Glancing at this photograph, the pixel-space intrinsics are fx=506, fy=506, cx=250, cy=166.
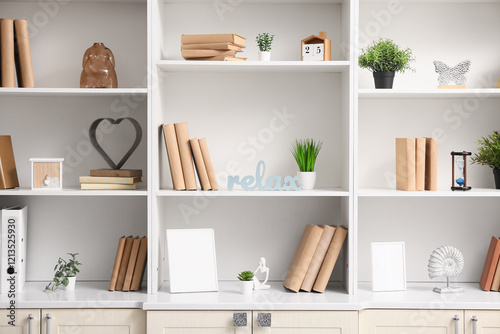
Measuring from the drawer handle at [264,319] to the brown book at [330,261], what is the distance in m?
0.29

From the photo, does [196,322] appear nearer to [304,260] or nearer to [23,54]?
[304,260]

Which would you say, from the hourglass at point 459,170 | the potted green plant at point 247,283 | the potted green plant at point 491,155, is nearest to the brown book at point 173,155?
the potted green plant at point 247,283

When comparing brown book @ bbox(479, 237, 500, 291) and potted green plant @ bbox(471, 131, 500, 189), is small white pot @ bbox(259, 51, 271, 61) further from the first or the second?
brown book @ bbox(479, 237, 500, 291)

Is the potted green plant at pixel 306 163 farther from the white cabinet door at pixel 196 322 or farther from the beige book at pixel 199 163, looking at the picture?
the white cabinet door at pixel 196 322

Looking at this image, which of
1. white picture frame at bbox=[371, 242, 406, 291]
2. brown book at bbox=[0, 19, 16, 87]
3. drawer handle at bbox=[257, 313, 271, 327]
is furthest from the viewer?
white picture frame at bbox=[371, 242, 406, 291]

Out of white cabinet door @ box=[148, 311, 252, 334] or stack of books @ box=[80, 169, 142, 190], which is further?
stack of books @ box=[80, 169, 142, 190]

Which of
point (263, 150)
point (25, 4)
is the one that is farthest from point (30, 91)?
point (263, 150)

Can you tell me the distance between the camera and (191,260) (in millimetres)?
2223

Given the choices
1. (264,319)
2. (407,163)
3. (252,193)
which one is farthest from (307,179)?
(264,319)

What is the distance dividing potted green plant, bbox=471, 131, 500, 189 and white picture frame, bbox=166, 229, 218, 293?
1.30 metres

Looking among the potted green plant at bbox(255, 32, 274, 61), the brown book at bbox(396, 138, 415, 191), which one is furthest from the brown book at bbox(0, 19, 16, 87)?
the brown book at bbox(396, 138, 415, 191)

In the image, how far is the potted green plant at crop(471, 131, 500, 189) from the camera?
→ 2.31 meters

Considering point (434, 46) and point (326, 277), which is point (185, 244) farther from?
point (434, 46)

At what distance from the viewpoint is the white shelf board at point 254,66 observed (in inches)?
84.6
